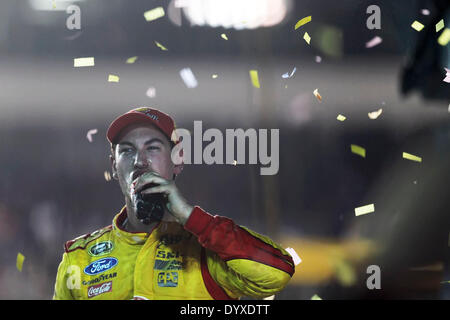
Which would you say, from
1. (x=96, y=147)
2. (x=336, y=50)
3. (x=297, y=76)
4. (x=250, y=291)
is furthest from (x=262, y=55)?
(x=250, y=291)

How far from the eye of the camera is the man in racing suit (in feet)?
4.75

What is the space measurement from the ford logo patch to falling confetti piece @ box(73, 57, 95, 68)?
0.72m

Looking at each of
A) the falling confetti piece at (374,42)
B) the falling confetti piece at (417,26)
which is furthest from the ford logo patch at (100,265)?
the falling confetti piece at (417,26)

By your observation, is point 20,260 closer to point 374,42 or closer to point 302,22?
point 302,22

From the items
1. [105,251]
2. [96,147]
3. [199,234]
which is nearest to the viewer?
[199,234]

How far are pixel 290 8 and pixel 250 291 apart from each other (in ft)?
3.46

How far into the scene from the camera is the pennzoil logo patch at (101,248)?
1654mm

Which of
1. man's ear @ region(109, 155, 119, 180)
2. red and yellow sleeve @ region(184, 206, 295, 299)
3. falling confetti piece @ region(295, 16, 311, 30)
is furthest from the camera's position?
falling confetti piece @ region(295, 16, 311, 30)

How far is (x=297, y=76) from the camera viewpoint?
1.86 metres

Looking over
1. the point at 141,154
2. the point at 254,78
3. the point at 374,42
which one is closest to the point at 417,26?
the point at 374,42

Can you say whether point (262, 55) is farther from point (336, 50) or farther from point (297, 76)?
point (336, 50)

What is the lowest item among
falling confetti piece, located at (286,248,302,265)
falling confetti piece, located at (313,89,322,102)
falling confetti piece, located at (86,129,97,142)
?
falling confetti piece, located at (286,248,302,265)

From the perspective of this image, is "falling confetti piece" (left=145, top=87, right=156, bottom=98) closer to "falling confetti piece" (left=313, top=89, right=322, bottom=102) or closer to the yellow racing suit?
the yellow racing suit

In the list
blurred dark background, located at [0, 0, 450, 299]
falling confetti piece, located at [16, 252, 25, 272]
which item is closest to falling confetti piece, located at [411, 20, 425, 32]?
blurred dark background, located at [0, 0, 450, 299]
